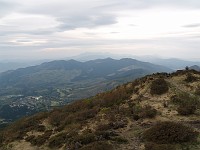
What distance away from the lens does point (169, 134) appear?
2125 centimetres

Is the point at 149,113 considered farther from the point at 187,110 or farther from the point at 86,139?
the point at 86,139

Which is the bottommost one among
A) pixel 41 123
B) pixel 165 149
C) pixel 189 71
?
pixel 41 123

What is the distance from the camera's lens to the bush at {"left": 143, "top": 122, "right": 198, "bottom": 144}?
2053cm

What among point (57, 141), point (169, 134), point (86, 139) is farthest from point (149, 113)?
point (57, 141)

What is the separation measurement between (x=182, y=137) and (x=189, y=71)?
24.0 meters

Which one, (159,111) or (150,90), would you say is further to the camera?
(150,90)

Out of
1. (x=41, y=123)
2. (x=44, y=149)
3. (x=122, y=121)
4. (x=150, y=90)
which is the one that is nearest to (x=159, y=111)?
(x=122, y=121)

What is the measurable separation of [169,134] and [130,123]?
6.91m

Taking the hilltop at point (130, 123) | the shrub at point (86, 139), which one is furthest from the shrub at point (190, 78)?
the shrub at point (86, 139)

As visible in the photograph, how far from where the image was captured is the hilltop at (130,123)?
21.2 m

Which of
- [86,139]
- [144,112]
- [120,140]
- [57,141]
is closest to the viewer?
[120,140]

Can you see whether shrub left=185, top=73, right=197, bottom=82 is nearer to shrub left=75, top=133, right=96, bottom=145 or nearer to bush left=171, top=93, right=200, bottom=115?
bush left=171, top=93, right=200, bottom=115

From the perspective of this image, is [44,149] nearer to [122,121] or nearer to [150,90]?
[122,121]

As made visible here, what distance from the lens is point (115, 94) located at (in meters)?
39.7
